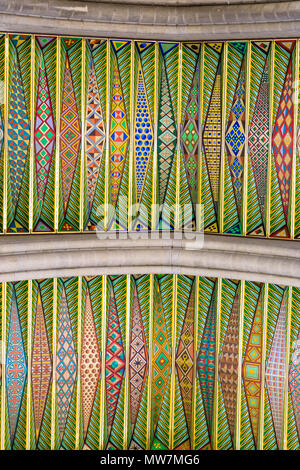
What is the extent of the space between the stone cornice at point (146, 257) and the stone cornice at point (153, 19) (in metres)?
2.43

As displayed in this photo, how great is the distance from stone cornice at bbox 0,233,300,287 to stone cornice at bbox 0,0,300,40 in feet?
7.97

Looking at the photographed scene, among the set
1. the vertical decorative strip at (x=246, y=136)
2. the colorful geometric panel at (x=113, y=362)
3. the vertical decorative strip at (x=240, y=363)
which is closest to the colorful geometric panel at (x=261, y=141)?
the vertical decorative strip at (x=246, y=136)

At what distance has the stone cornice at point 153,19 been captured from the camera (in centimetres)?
661

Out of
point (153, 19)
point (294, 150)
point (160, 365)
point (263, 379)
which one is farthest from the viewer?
point (160, 365)

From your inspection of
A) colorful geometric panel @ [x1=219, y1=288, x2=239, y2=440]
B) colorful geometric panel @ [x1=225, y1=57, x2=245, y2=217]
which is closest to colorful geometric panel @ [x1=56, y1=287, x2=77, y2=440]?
colorful geometric panel @ [x1=219, y1=288, x2=239, y2=440]

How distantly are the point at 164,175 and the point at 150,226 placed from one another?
0.70 metres

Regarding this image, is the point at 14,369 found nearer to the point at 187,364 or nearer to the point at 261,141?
the point at 187,364

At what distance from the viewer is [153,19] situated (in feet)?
23.4

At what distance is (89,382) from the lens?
26.1 feet

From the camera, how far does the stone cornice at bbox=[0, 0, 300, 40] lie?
661 cm

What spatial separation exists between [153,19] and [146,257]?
285 cm

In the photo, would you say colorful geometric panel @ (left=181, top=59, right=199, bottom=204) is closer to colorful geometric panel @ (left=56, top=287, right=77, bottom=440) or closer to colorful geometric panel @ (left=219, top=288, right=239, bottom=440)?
colorful geometric panel @ (left=219, top=288, right=239, bottom=440)

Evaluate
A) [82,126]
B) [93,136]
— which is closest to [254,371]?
[93,136]
